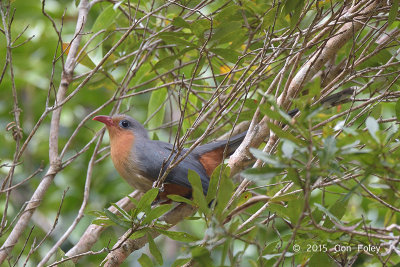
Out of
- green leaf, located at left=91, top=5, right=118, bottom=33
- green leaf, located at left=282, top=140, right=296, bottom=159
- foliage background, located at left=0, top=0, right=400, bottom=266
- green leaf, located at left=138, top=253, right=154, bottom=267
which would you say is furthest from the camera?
green leaf, located at left=91, top=5, right=118, bottom=33

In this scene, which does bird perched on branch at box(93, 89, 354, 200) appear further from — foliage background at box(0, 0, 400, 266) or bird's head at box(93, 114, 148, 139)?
foliage background at box(0, 0, 400, 266)

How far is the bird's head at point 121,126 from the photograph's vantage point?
496 centimetres

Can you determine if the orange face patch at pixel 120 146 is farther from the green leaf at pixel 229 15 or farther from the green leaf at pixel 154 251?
the green leaf at pixel 154 251

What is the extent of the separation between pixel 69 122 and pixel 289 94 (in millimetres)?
4196

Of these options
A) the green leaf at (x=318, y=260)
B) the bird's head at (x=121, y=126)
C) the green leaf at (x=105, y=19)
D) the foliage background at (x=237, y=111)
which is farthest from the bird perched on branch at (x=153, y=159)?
the green leaf at (x=318, y=260)

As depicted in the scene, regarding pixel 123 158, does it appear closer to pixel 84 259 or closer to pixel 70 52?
pixel 70 52

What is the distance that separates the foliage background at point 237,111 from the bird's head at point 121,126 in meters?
0.21

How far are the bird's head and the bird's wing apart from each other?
0.86 feet

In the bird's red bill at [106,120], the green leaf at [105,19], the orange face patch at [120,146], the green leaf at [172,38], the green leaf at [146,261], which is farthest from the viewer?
the bird's red bill at [106,120]

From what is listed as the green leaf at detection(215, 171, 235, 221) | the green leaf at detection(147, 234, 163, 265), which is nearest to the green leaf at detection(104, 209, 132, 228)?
the green leaf at detection(147, 234, 163, 265)

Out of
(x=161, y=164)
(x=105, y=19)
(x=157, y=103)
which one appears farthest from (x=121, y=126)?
(x=105, y=19)

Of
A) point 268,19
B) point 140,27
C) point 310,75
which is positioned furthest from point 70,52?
point 310,75

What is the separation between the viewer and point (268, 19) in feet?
11.3

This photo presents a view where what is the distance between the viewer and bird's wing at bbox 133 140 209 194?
4.46 meters
